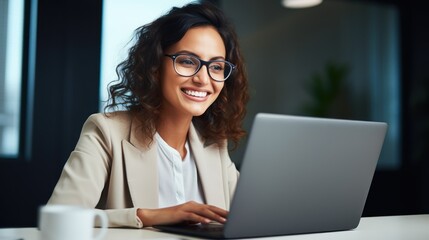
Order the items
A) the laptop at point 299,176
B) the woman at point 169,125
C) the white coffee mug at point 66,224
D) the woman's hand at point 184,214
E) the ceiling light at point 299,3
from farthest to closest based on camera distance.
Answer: the ceiling light at point 299,3 → the woman at point 169,125 → the woman's hand at point 184,214 → the laptop at point 299,176 → the white coffee mug at point 66,224

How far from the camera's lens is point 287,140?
1180 millimetres

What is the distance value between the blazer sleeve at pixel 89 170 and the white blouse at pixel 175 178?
224mm

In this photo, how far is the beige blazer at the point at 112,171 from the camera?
167 cm

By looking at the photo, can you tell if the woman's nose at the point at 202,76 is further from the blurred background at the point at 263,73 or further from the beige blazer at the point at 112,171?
Result: the blurred background at the point at 263,73

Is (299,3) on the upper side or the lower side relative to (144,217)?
upper

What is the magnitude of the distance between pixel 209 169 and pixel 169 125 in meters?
0.22

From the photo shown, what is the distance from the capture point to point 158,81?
201cm

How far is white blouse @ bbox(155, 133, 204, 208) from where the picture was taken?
77.9 inches

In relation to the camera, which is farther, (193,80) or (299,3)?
(299,3)

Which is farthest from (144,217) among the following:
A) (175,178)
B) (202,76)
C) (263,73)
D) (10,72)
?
(263,73)

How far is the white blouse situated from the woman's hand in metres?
0.42

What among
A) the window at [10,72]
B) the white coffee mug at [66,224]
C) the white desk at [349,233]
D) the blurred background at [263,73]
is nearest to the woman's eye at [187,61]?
the white desk at [349,233]

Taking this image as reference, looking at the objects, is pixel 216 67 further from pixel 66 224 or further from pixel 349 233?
pixel 66 224

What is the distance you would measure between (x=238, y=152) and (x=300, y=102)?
71 centimetres
